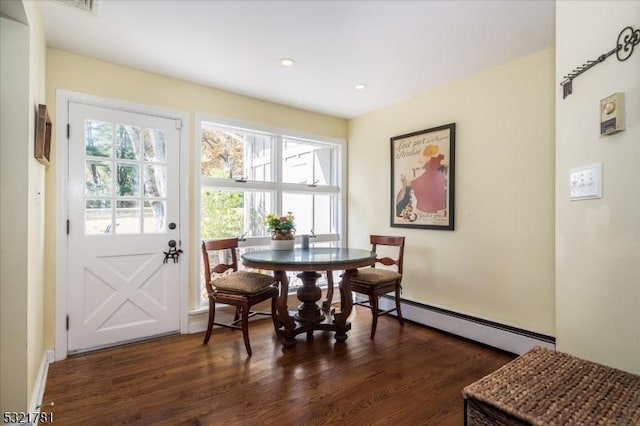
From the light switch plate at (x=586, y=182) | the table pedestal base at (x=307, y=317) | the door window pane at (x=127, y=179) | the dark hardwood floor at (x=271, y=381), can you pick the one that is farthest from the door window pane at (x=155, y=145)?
the light switch plate at (x=586, y=182)

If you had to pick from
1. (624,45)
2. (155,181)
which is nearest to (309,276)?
(155,181)

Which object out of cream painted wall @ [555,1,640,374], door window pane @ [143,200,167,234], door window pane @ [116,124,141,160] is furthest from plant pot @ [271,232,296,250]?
cream painted wall @ [555,1,640,374]

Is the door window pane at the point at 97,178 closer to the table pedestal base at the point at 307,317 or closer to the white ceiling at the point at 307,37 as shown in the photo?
the white ceiling at the point at 307,37

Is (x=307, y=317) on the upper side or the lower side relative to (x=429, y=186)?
lower

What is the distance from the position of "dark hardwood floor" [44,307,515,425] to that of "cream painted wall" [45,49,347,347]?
658 millimetres

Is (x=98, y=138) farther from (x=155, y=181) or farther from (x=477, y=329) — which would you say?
(x=477, y=329)

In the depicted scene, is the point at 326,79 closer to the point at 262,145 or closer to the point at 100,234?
the point at 262,145

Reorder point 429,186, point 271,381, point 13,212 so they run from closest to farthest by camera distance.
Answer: point 13,212 < point 271,381 < point 429,186

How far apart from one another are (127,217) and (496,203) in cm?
323

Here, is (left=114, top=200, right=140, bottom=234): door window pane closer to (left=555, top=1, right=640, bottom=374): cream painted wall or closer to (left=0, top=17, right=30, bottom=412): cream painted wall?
(left=0, top=17, right=30, bottom=412): cream painted wall

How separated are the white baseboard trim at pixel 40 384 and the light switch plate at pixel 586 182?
279 centimetres

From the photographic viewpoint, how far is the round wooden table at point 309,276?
2.51 metres

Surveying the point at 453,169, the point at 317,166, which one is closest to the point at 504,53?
the point at 453,169

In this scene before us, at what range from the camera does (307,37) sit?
2.33 meters
